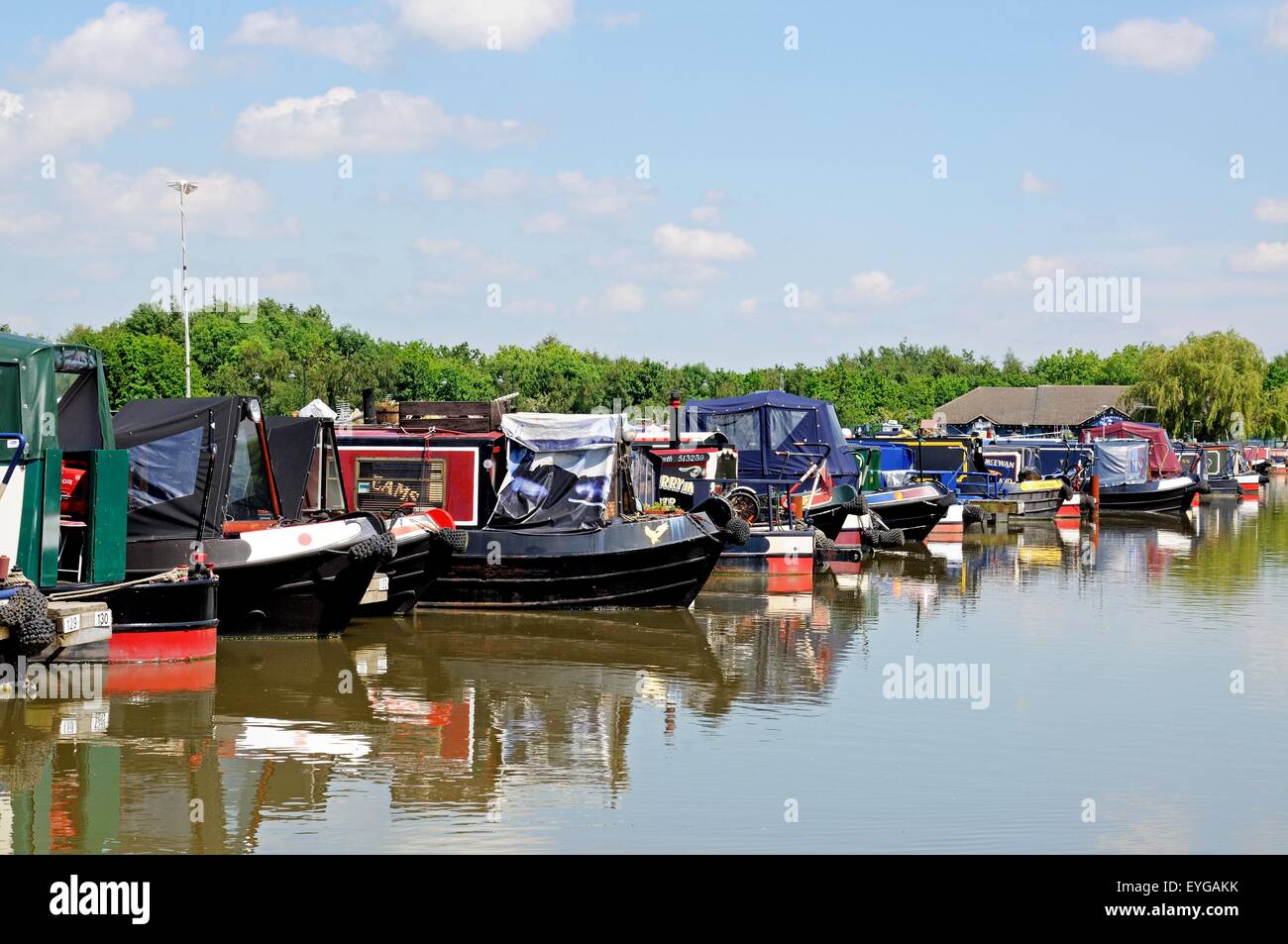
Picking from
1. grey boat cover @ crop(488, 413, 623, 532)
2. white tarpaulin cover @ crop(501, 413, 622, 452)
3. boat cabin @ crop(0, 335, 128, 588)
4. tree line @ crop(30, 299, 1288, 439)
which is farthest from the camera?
tree line @ crop(30, 299, 1288, 439)

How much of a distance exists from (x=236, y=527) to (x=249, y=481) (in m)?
0.55

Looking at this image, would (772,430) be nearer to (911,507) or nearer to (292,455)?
(911,507)

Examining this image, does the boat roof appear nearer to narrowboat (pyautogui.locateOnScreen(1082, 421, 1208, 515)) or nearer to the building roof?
narrowboat (pyautogui.locateOnScreen(1082, 421, 1208, 515))

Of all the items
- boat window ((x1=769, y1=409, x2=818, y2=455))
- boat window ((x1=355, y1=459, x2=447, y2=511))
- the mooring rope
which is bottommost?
the mooring rope

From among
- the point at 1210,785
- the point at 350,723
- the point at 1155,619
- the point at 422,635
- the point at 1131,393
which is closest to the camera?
the point at 1210,785

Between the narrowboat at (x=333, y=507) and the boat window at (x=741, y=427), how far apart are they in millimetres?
8795

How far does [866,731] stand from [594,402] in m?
45.5

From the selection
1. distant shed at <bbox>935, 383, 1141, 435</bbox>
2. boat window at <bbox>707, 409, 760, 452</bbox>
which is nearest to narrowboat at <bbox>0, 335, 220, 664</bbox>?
boat window at <bbox>707, 409, 760, 452</bbox>

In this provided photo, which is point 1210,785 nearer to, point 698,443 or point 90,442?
point 90,442

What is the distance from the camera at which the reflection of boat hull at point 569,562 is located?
1691cm

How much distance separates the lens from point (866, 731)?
11.3 meters

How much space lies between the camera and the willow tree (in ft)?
194

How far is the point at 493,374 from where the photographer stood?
61.1m
